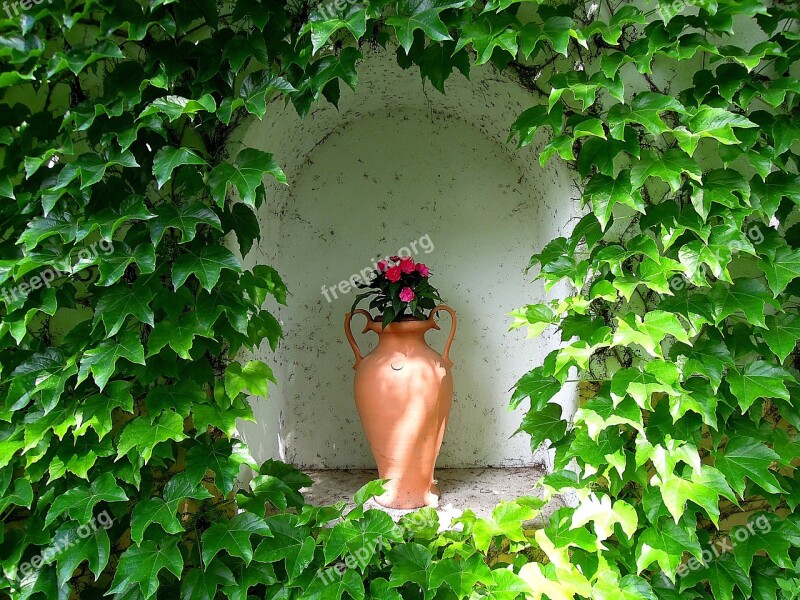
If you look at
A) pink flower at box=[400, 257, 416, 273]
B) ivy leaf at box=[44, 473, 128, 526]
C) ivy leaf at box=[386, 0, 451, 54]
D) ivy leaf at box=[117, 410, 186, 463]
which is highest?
ivy leaf at box=[386, 0, 451, 54]

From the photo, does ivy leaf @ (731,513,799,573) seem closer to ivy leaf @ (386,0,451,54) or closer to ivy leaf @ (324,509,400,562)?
ivy leaf @ (324,509,400,562)

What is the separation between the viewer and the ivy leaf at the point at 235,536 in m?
1.48

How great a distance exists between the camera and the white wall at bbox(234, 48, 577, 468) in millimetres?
2512

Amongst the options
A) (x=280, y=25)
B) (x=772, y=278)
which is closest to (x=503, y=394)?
(x=772, y=278)

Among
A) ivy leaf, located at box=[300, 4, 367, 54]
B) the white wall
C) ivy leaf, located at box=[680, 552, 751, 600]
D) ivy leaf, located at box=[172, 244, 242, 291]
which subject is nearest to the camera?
→ ivy leaf, located at box=[300, 4, 367, 54]

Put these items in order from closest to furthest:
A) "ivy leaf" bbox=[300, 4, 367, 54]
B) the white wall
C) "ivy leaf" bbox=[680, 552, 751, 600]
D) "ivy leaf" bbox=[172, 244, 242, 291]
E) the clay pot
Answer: "ivy leaf" bbox=[300, 4, 367, 54] → "ivy leaf" bbox=[172, 244, 242, 291] → "ivy leaf" bbox=[680, 552, 751, 600] → the clay pot → the white wall

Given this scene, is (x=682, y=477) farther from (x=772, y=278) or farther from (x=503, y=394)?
(x=503, y=394)

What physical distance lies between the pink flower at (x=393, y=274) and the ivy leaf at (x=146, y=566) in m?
1.04

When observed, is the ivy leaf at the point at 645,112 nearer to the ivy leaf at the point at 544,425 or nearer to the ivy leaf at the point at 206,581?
the ivy leaf at the point at 544,425

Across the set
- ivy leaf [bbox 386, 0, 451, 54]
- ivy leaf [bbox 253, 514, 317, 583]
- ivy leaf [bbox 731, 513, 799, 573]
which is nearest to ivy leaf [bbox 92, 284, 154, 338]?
ivy leaf [bbox 253, 514, 317, 583]

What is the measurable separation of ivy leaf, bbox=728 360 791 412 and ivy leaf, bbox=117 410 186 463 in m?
1.38

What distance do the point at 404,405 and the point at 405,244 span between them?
806mm

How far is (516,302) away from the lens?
2529mm

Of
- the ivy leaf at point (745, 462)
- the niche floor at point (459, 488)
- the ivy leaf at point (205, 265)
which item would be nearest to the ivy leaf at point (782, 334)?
the ivy leaf at point (745, 462)
